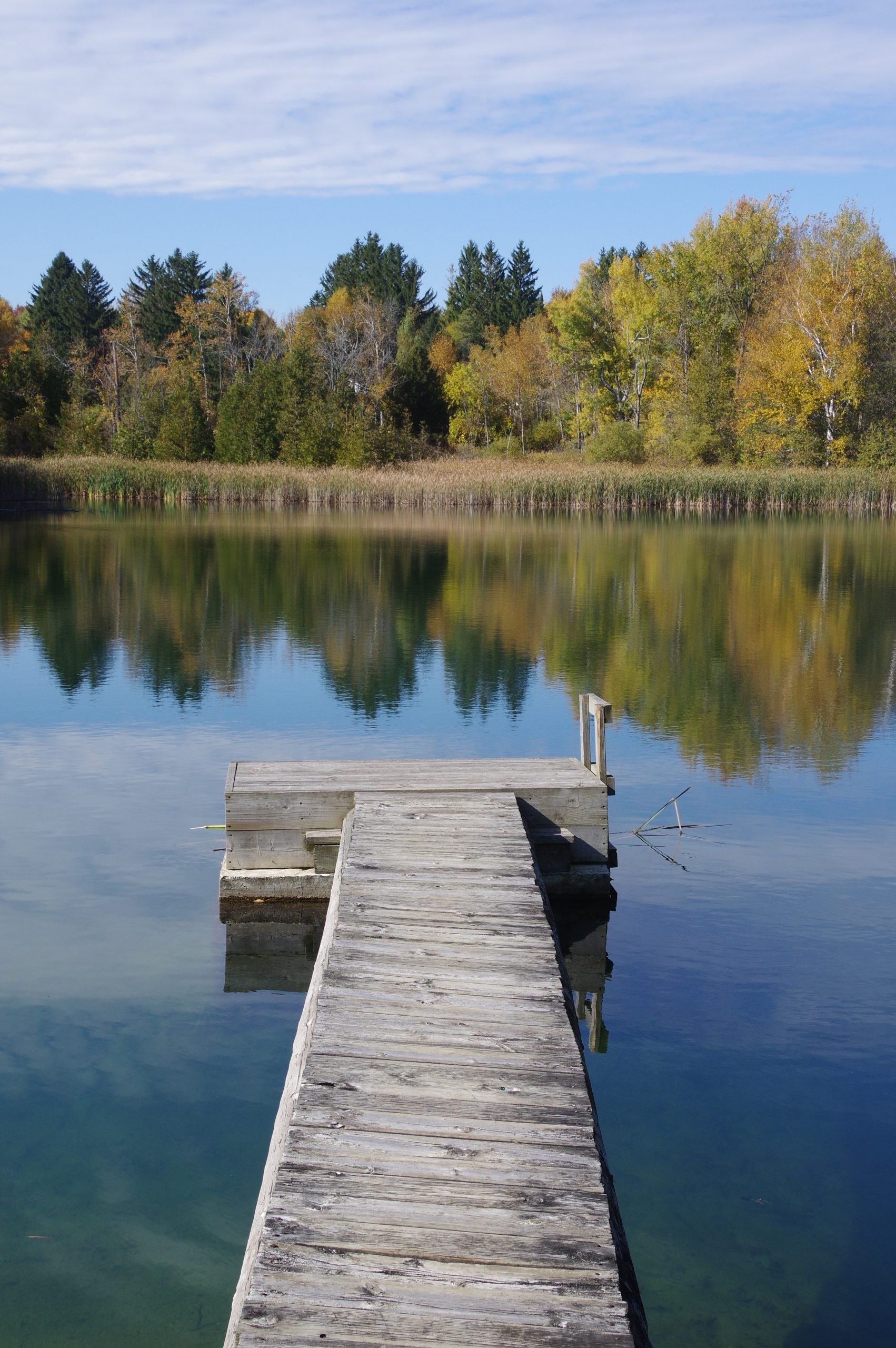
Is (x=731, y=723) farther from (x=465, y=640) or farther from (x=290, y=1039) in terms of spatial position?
(x=290, y=1039)

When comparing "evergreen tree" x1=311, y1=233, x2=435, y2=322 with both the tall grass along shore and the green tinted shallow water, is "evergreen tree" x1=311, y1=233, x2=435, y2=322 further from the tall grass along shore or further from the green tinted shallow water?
the green tinted shallow water

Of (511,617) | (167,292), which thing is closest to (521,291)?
(167,292)

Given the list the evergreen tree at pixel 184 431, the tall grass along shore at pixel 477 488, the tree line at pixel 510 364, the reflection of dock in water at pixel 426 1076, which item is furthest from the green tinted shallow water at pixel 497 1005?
the evergreen tree at pixel 184 431

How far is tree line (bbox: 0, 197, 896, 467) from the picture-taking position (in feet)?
144

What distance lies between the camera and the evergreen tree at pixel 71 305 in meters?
64.9

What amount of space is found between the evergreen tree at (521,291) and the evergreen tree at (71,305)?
22838 mm

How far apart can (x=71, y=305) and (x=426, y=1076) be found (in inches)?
2715

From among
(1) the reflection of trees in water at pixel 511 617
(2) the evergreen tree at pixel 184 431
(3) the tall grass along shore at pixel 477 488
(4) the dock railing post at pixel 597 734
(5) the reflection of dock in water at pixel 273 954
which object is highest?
(2) the evergreen tree at pixel 184 431

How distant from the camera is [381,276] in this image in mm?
70125

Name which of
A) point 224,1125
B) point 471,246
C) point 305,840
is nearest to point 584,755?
point 305,840

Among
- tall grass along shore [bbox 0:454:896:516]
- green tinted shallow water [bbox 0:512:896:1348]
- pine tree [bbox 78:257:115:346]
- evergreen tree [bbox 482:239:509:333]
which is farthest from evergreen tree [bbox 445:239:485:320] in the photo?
green tinted shallow water [bbox 0:512:896:1348]

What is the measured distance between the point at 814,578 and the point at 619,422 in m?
30.5

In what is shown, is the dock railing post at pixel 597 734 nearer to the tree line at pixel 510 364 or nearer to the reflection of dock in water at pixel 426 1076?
the reflection of dock in water at pixel 426 1076

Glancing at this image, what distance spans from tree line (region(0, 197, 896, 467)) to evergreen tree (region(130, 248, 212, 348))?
0.13 m
